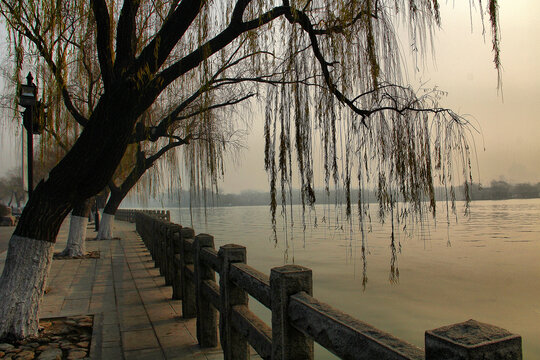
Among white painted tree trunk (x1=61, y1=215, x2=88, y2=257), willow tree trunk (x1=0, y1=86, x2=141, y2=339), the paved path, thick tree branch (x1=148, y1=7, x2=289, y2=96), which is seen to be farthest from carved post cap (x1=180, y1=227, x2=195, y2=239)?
white painted tree trunk (x1=61, y1=215, x2=88, y2=257)

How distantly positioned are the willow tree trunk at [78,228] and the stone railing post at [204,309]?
6.51 metres

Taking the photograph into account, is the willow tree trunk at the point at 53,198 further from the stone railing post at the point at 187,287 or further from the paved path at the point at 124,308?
the stone railing post at the point at 187,287

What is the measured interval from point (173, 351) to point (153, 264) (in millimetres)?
5691

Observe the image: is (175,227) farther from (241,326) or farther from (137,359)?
(241,326)

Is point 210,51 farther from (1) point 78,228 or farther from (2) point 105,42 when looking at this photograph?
(1) point 78,228

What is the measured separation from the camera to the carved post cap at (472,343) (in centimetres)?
91

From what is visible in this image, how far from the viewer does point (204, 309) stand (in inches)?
145

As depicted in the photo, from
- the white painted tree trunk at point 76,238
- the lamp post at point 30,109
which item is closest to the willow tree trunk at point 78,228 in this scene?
the white painted tree trunk at point 76,238

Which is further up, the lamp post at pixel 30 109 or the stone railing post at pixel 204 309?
the lamp post at pixel 30 109

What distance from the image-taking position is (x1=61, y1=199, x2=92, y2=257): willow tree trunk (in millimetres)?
9406

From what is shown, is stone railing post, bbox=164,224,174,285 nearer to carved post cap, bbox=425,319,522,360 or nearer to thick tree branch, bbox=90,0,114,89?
thick tree branch, bbox=90,0,114,89

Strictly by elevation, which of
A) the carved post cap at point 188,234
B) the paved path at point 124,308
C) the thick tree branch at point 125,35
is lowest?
the paved path at point 124,308

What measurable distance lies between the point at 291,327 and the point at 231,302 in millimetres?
1062

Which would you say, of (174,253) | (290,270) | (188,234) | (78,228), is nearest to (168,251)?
(174,253)
